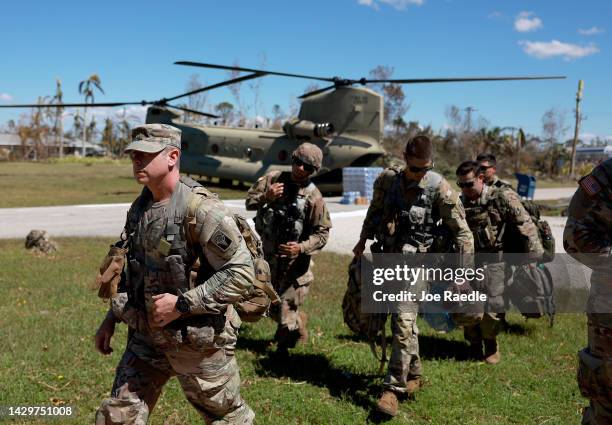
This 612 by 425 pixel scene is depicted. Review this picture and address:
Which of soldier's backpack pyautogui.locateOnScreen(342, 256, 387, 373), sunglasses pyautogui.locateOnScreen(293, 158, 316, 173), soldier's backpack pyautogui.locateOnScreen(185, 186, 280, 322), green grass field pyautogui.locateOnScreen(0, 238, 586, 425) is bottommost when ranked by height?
green grass field pyautogui.locateOnScreen(0, 238, 586, 425)

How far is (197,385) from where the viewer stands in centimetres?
292

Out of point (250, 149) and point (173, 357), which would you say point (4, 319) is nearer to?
point (173, 357)

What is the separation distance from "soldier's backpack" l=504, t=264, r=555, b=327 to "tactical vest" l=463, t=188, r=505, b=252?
1.45 ft

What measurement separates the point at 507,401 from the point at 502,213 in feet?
6.67

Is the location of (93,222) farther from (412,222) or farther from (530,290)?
(412,222)

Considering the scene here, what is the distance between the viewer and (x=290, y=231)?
5.42 m

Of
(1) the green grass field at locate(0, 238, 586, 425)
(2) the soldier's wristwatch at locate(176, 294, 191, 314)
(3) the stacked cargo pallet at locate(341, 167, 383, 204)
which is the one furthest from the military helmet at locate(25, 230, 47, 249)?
(3) the stacked cargo pallet at locate(341, 167, 383, 204)

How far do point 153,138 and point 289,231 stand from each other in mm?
2655

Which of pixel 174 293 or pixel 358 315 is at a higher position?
pixel 174 293

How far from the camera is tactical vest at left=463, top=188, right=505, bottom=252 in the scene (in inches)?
237

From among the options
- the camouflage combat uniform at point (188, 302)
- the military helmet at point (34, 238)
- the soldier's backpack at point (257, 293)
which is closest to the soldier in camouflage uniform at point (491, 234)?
the soldier's backpack at point (257, 293)

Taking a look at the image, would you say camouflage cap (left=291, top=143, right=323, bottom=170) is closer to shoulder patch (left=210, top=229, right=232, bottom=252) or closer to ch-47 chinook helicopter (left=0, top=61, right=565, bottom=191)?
shoulder patch (left=210, top=229, right=232, bottom=252)

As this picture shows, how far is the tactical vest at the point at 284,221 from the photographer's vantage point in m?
5.41

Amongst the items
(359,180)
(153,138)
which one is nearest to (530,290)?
(153,138)
